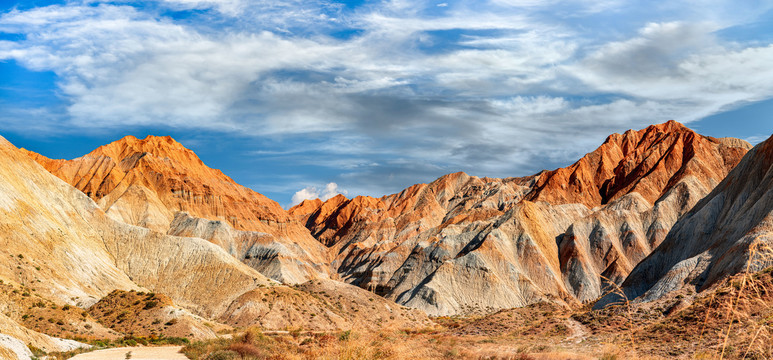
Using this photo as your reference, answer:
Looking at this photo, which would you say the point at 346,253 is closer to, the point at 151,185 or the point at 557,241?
the point at 151,185

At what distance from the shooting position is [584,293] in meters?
119

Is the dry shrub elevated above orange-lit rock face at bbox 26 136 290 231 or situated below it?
below

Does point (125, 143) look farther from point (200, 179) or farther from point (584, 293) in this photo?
point (584, 293)

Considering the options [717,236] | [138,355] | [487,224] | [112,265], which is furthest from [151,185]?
[138,355]

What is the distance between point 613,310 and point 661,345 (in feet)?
46.7

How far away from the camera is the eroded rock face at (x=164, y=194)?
5349 inches

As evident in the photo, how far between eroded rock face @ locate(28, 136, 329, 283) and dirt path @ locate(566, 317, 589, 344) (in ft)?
278

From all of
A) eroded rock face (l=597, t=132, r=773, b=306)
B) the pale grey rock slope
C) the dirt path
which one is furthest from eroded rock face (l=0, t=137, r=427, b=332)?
eroded rock face (l=597, t=132, r=773, b=306)

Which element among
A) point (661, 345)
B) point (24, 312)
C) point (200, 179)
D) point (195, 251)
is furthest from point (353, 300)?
point (200, 179)

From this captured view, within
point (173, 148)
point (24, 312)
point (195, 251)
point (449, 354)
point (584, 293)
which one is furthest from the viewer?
point (173, 148)

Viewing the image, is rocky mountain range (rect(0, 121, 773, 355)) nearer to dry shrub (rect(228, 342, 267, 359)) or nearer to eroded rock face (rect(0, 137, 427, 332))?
eroded rock face (rect(0, 137, 427, 332))

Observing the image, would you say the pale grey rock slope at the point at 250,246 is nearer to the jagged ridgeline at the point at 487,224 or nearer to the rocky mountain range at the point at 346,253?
the jagged ridgeline at the point at 487,224

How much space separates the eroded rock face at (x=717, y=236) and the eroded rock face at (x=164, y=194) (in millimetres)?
74728

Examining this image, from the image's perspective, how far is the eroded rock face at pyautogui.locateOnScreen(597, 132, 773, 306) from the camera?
54.5m
